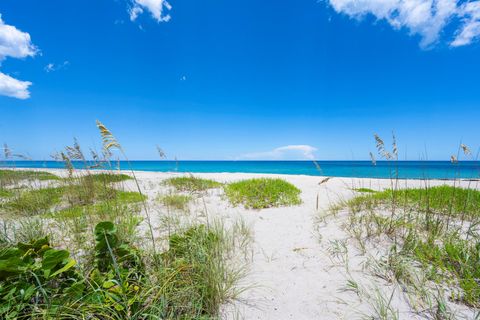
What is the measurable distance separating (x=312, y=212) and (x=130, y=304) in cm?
453

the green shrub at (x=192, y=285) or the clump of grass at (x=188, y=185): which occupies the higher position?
the clump of grass at (x=188, y=185)

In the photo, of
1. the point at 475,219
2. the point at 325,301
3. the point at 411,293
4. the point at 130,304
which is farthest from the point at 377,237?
the point at 130,304

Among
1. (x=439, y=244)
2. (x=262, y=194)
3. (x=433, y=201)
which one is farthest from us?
(x=262, y=194)

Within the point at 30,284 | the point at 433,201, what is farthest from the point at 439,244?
the point at 30,284

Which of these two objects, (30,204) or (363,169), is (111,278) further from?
(363,169)

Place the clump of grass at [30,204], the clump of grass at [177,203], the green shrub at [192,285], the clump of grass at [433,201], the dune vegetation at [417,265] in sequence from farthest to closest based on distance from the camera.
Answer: the clump of grass at [177,203] < the clump of grass at [30,204] < the clump of grass at [433,201] < the dune vegetation at [417,265] < the green shrub at [192,285]

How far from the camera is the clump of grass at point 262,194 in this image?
238 inches

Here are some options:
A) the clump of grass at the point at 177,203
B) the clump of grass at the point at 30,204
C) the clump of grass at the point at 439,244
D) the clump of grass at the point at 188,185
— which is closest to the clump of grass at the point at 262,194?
the clump of grass at the point at 188,185

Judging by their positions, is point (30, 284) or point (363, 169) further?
point (363, 169)

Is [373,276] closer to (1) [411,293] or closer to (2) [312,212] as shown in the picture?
(1) [411,293]

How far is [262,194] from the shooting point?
255 inches

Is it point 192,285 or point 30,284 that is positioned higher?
point 30,284

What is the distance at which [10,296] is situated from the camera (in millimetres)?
1417

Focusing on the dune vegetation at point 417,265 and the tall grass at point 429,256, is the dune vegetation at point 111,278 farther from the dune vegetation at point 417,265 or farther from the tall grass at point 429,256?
the tall grass at point 429,256
